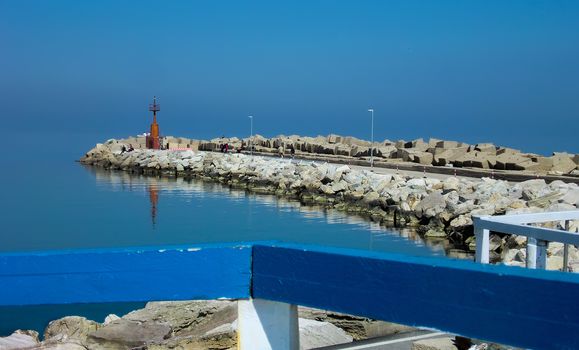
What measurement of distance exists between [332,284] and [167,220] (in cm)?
2475

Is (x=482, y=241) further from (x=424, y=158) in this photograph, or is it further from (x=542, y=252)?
(x=424, y=158)

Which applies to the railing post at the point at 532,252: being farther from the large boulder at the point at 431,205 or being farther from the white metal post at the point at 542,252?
the large boulder at the point at 431,205

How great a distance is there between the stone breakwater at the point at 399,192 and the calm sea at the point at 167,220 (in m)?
0.75

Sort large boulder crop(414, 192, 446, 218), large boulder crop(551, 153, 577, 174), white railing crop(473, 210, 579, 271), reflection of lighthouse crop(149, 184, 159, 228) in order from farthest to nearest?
1. reflection of lighthouse crop(149, 184, 159, 228)
2. large boulder crop(551, 153, 577, 174)
3. large boulder crop(414, 192, 446, 218)
4. white railing crop(473, 210, 579, 271)

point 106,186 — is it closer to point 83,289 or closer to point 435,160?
point 435,160

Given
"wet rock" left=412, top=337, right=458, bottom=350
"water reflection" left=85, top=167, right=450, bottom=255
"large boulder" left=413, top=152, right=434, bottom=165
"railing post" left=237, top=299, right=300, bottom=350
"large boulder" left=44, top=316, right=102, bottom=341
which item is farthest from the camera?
"large boulder" left=413, top=152, right=434, bottom=165

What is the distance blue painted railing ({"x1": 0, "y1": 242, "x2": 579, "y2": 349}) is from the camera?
171 cm

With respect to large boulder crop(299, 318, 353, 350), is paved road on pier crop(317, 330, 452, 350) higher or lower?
higher

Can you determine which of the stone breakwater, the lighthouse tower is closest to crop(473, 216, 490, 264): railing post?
the stone breakwater

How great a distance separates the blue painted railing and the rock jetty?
25.1 meters

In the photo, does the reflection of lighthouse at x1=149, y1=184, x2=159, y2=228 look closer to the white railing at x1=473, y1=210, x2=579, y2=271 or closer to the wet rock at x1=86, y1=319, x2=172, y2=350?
the wet rock at x1=86, y1=319, x2=172, y2=350

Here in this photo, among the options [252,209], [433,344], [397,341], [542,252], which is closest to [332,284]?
[397,341]

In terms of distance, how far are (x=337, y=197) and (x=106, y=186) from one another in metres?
16.7

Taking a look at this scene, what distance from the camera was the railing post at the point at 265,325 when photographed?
2070 mm
